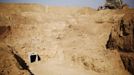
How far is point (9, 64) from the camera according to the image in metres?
8.12

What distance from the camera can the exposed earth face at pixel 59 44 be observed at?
38.5ft

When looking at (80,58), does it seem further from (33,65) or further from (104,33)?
(104,33)

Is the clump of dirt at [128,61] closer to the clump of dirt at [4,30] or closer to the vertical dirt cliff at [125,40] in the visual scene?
the vertical dirt cliff at [125,40]

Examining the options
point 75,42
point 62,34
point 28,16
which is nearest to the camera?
point 75,42

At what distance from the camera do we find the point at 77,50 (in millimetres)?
14953

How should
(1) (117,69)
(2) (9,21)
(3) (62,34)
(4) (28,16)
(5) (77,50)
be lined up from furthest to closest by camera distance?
1. (4) (28,16)
2. (2) (9,21)
3. (3) (62,34)
4. (5) (77,50)
5. (1) (117,69)

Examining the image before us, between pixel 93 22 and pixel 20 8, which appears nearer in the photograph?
pixel 93 22

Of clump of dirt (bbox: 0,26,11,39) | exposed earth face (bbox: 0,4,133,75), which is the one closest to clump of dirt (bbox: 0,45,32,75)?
exposed earth face (bbox: 0,4,133,75)

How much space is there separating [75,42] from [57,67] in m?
4.30

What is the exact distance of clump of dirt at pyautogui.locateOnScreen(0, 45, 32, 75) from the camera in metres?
7.76

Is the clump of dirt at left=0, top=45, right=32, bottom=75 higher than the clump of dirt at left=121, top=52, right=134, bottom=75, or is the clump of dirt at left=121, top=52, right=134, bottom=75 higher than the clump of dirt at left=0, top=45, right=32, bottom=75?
the clump of dirt at left=0, top=45, right=32, bottom=75

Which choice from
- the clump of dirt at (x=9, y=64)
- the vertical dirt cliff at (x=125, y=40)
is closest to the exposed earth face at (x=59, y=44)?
the clump of dirt at (x=9, y=64)

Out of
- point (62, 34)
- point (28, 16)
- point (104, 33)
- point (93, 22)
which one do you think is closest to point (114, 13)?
point (93, 22)

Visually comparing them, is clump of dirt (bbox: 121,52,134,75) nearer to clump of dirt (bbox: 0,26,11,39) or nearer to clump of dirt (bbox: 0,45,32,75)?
clump of dirt (bbox: 0,45,32,75)
